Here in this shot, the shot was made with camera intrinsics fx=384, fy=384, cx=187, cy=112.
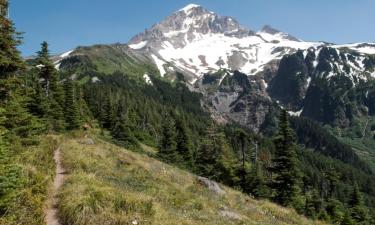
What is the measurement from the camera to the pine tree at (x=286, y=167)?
51.1 meters

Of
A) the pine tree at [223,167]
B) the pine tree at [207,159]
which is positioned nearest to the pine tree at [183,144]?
the pine tree at [223,167]

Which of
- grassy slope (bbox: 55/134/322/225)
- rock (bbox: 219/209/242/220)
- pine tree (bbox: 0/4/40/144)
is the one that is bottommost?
rock (bbox: 219/209/242/220)

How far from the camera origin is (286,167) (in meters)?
51.3

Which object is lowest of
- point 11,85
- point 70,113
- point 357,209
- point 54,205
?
point 357,209

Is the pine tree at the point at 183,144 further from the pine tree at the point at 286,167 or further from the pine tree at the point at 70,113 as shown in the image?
the pine tree at the point at 286,167

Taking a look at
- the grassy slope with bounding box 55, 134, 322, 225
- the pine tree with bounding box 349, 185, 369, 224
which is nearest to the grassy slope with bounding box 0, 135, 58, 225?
the grassy slope with bounding box 55, 134, 322, 225

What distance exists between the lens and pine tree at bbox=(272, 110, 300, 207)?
168ft

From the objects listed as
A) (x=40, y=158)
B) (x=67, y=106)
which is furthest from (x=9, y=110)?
(x=67, y=106)

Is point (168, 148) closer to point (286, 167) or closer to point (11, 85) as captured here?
point (286, 167)

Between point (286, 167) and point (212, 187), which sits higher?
point (212, 187)

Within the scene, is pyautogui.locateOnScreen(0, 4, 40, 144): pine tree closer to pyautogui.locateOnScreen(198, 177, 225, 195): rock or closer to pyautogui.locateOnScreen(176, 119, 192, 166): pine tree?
pyautogui.locateOnScreen(198, 177, 225, 195): rock

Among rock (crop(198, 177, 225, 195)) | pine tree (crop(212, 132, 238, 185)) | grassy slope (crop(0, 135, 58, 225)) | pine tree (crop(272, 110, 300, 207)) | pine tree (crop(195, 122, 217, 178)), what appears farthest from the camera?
pine tree (crop(195, 122, 217, 178))

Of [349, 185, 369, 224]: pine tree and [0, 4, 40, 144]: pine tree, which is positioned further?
[349, 185, 369, 224]: pine tree

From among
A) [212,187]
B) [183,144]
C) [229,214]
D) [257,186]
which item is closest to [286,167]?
[257,186]
